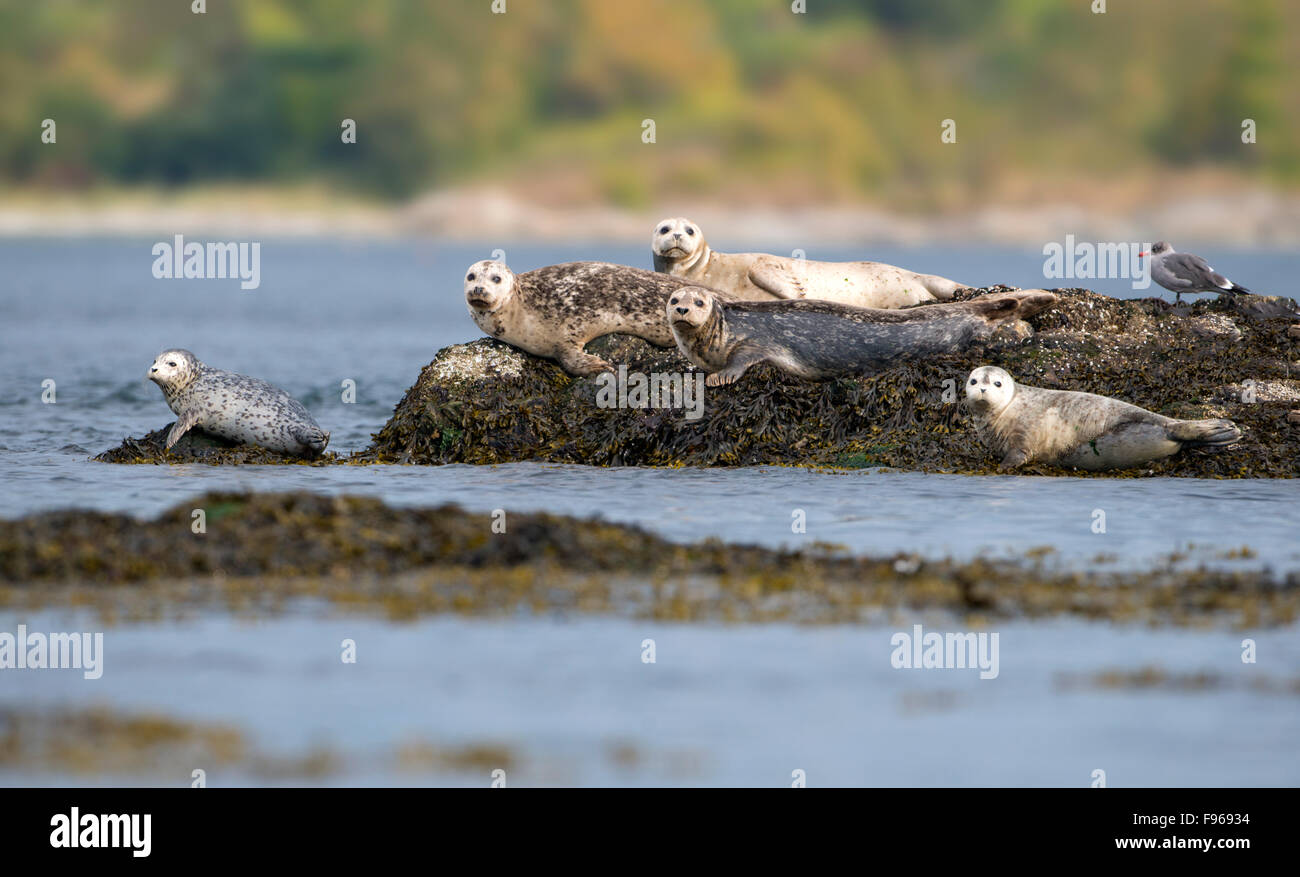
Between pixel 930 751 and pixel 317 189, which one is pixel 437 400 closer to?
pixel 930 751

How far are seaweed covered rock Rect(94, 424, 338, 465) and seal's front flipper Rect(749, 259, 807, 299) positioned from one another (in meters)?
3.42

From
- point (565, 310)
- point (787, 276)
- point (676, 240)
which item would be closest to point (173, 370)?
point (565, 310)

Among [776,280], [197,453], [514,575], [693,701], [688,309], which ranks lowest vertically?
[693,701]

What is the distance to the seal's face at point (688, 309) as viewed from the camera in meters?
11.7

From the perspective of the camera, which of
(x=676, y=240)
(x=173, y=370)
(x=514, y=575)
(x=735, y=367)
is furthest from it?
(x=676, y=240)

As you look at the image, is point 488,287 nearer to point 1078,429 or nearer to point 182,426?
point 182,426

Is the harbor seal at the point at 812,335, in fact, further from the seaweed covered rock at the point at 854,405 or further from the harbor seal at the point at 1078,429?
the harbor seal at the point at 1078,429

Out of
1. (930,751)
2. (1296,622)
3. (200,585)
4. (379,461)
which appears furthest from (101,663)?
(379,461)

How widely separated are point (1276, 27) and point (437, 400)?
77386 millimetres

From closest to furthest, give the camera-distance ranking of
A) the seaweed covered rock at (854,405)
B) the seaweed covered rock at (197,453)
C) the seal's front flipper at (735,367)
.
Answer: the seaweed covered rock at (854,405)
the seal's front flipper at (735,367)
the seaweed covered rock at (197,453)

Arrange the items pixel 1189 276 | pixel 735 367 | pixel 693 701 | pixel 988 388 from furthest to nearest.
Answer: pixel 1189 276, pixel 735 367, pixel 988 388, pixel 693 701

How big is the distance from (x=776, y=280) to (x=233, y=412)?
407cm

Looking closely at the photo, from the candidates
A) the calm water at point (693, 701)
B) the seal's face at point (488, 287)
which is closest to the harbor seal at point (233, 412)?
the seal's face at point (488, 287)

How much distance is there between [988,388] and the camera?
10781mm
